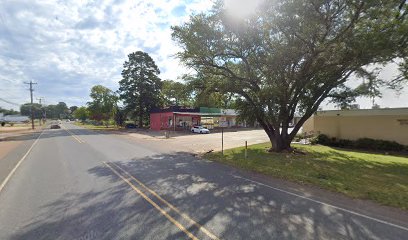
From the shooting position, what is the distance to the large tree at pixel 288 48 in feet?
44.9

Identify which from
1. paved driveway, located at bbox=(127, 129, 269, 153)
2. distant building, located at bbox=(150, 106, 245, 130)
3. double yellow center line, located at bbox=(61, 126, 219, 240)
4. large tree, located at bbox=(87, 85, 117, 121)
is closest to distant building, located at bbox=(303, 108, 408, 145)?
paved driveway, located at bbox=(127, 129, 269, 153)

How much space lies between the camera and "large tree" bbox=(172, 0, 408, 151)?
1370 cm

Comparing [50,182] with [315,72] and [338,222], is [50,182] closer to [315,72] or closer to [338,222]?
[338,222]

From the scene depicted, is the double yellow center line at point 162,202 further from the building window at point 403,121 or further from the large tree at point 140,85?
the large tree at point 140,85

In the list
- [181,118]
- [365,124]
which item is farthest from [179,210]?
[181,118]

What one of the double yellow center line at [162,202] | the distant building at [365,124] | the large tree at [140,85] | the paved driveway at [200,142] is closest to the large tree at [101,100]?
the large tree at [140,85]

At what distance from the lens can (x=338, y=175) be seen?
453 inches

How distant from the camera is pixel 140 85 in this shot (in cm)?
5609

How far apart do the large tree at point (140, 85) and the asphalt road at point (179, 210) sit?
46.1 m

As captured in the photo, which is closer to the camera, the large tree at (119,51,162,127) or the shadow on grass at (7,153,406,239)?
the shadow on grass at (7,153,406,239)

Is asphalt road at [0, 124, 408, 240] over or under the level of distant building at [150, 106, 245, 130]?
under

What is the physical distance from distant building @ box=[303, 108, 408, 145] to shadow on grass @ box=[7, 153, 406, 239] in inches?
603

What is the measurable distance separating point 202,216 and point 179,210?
2.32ft

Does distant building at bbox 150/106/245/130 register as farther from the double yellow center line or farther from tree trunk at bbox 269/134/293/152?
the double yellow center line
